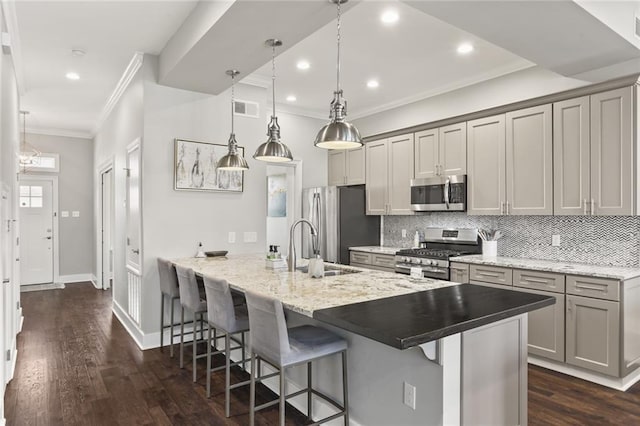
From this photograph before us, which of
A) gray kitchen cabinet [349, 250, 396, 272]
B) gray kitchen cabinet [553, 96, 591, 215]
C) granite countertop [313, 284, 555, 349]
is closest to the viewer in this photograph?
granite countertop [313, 284, 555, 349]

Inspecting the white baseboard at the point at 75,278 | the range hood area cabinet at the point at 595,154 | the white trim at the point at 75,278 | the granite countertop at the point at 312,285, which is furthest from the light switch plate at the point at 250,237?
the white trim at the point at 75,278

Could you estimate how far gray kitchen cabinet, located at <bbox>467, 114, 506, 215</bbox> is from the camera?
167 inches

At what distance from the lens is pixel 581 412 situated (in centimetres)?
279

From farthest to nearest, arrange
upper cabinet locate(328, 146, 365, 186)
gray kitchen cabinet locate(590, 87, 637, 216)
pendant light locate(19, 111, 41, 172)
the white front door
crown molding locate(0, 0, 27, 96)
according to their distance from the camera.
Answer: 1. the white front door
2. pendant light locate(19, 111, 41, 172)
3. upper cabinet locate(328, 146, 365, 186)
4. gray kitchen cabinet locate(590, 87, 637, 216)
5. crown molding locate(0, 0, 27, 96)

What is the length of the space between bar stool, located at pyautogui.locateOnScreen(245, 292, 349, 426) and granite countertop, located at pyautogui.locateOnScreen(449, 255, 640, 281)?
2.24 m

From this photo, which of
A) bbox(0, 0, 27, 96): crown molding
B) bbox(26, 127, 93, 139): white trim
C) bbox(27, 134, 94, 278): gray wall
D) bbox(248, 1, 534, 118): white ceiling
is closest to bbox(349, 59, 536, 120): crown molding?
bbox(248, 1, 534, 118): white ceiling

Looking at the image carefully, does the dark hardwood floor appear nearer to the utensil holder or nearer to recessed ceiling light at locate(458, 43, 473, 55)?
the utensil holder

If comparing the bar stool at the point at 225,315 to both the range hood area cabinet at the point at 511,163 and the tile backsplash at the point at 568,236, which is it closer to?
the range hood area cabinet at the point at 511,163

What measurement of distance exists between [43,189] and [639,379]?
9.16 meters

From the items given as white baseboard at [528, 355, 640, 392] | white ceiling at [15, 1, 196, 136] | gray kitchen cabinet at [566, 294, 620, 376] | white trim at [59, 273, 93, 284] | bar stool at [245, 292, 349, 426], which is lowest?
white baseboard at [528, 355, 640, 392]

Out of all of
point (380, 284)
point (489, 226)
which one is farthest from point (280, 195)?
point (380, 284)

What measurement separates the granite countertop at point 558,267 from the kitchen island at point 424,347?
1437 mm

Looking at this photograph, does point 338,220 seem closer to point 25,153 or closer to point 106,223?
point 106,223

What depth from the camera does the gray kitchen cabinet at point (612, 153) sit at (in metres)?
3.31
